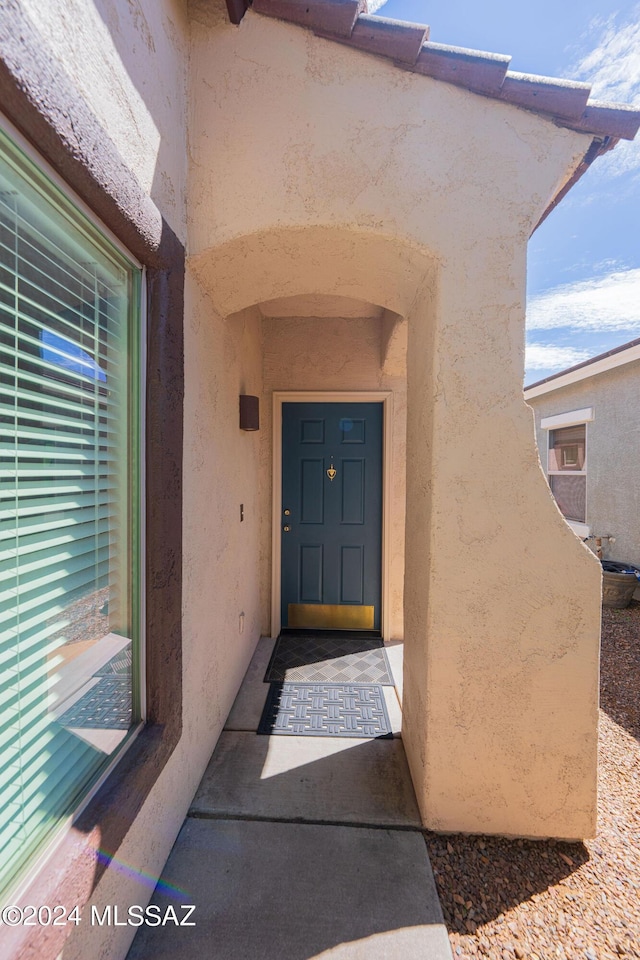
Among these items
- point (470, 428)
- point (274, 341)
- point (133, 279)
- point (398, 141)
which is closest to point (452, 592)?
point (470, 428)

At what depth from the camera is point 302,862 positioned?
1.52 m

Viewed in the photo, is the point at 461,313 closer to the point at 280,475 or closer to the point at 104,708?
the point at 104,708

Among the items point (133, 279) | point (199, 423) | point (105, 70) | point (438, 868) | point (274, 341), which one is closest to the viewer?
point (105, 70)

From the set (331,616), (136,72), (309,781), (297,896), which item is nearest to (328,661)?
(331,616)

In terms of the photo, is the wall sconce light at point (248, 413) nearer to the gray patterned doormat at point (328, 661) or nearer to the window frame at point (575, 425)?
the gray patterned doormat at point (328, 661)

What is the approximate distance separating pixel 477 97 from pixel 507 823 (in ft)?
10.4

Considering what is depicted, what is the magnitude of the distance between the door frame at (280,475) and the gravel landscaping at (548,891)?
1.82 metres

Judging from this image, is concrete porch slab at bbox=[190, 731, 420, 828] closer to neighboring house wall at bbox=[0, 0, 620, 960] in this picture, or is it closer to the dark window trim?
neighboring house wall at bbox=[0, 0, 620, 960]

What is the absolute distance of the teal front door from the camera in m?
3.54

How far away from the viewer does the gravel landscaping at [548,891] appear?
1279 millimetres

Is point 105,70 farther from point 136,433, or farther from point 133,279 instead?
point 136,433

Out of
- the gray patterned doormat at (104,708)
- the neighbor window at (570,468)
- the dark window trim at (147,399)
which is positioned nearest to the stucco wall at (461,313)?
the dark window trim at (147,399)

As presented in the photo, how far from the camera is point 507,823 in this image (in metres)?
1.65

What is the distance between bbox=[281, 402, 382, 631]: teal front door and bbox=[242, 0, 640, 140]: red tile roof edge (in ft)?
7.23
